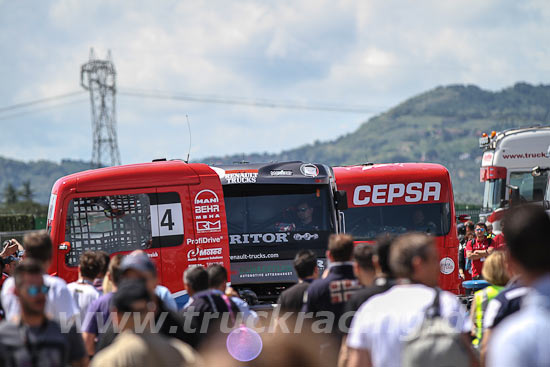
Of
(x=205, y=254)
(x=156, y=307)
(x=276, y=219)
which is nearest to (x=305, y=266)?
(x=156, y=307)

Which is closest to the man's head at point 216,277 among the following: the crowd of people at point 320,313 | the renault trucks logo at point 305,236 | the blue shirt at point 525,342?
the crowd of people at point 320,313

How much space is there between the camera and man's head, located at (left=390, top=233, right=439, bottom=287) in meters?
4.14

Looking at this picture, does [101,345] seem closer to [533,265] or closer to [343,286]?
[343,286]

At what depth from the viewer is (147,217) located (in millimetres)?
11258

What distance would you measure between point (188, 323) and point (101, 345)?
0.72 metres

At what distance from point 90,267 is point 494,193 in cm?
1479

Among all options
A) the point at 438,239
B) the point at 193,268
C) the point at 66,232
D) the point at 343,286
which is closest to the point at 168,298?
the point at 193,268

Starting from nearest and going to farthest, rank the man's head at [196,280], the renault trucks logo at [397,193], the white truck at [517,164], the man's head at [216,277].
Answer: the man's head at [196,280] < the man's head at [216,277] < the renault trucks logo at [397,193] < the white truck at [517,164]

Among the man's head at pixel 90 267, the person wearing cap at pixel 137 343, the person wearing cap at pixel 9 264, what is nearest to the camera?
the person wearing cap at pixel 137 343

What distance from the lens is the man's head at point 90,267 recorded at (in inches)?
271

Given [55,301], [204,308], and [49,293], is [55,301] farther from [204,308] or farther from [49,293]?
[204,308]

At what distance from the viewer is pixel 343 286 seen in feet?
20.3

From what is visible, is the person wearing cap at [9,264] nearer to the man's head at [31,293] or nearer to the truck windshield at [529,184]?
the man's head at [31,293]

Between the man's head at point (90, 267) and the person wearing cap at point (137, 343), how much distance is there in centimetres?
273
